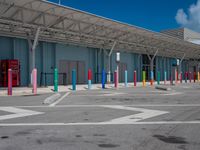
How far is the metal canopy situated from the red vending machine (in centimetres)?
218

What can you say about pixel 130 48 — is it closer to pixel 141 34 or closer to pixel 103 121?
pixel 141 34

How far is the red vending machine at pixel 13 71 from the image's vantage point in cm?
2111

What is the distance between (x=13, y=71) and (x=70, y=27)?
18.7 feet

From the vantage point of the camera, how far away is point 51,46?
85.4ft

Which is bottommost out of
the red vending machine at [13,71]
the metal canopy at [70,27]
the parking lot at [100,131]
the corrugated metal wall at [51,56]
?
the parking lot at [100,131]

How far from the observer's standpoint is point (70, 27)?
23.2 m

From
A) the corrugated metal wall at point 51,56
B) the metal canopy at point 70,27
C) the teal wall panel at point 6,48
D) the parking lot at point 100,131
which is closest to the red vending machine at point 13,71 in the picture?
the teal wall panel at point 6,48

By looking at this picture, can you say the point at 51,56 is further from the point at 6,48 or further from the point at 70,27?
the point at 6,48

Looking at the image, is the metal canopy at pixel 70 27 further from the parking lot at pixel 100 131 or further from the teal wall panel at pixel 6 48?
the parking lot at pixel 100 131

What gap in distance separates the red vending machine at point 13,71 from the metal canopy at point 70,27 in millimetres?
2181

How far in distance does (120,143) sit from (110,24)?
18.9 meters

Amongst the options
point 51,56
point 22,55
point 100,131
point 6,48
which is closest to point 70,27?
point 51,56

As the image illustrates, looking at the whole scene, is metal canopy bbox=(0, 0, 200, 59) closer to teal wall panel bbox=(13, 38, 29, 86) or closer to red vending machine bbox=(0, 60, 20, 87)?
teal wall panel bbox=(13, 38, 29, 86)

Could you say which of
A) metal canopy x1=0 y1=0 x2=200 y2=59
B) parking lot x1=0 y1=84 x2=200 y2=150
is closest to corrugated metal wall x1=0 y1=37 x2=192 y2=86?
metal canopy x1=0 y1=0 x2=200 y2=59
